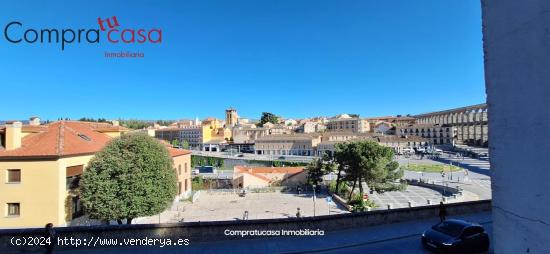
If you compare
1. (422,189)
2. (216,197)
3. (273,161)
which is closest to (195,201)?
(216,197)

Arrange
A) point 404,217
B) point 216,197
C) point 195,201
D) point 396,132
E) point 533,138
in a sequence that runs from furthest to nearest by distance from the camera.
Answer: point 396,132 < point 216,197 < point 195,201 < point 404,217 < point 533,138

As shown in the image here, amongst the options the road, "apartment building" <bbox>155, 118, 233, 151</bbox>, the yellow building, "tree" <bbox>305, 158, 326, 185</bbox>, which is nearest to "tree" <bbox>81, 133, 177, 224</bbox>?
the yellow building

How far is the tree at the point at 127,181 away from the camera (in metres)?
18.0

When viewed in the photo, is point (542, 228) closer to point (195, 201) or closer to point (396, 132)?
point (195, 201)

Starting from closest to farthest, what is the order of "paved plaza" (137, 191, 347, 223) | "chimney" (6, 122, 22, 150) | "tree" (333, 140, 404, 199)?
"chimney" (6, 122, 22, 150) < "paved plaza" (137, 191, 347, 223) < "tree" (333, 140, 404, 199)

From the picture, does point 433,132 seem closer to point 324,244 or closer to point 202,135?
point 202,135

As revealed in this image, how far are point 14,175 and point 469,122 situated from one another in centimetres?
14743

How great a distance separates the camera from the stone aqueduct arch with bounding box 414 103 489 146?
120875 mm

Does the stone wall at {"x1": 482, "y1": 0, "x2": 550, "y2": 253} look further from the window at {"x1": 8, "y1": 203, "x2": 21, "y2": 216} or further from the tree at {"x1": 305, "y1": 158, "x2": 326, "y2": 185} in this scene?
the tree at {"x1": 305, "y1": 158, "x2": 326, "y2": 185}

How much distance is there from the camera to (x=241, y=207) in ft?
118

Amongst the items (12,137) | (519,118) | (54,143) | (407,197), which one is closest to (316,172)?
(407,197)

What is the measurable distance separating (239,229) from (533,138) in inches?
359

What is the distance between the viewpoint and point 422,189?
155 feet

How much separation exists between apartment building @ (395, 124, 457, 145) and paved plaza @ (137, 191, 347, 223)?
90408 mm
